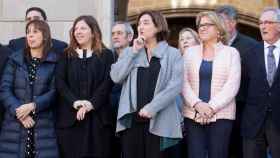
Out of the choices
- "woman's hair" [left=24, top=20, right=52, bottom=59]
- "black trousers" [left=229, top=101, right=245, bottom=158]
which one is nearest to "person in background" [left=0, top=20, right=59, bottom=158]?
"woman's hair" [left=24, top=20, right=52, bottom=59]

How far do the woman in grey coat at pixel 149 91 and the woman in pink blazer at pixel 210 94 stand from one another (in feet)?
0.47

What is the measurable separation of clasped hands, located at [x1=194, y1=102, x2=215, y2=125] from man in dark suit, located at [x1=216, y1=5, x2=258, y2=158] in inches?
17.7

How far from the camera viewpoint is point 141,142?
5328mm

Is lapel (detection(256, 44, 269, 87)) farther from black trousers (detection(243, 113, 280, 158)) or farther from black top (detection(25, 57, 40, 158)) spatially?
black top (detection(25, 57, 40, 158))

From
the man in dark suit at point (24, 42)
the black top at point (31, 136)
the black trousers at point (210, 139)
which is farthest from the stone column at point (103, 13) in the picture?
the black trousers at point (210, 139)

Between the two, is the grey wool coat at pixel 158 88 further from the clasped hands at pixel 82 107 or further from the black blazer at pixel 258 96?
the black blazer at pixel 258 96

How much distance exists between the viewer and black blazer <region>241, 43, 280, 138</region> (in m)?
5.30

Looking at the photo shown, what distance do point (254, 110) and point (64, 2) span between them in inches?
132

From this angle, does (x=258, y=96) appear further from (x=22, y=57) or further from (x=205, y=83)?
(x=22, y=57)

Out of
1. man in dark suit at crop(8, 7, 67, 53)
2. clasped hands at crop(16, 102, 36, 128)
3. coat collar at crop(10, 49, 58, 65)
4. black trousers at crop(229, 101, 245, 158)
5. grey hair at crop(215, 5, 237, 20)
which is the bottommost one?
black trousers at crop(229, 101, 245, 158)

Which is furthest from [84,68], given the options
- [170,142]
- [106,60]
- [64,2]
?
[64,2]

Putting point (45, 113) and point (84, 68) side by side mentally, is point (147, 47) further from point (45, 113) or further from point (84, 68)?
point (45, 113)

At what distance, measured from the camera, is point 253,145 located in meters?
5.38

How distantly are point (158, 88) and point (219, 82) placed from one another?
54 centimetres
